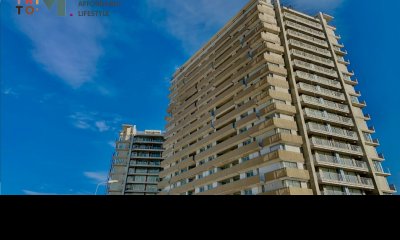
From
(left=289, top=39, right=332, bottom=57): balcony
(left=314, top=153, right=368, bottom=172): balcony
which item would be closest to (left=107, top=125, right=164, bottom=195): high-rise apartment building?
(left=289, top=39, right=332, bottom=57): balcony

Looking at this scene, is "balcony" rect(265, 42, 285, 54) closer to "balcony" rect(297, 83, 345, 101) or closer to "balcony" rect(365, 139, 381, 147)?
"balcony" rect(297, 83, 345, 101)

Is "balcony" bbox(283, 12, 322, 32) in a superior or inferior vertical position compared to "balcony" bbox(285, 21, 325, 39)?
superior

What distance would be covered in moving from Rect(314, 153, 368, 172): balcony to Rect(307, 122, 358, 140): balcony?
342 centimetres

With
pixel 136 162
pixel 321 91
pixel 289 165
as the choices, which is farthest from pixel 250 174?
pixel 136 162

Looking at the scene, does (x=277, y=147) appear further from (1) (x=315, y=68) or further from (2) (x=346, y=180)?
(1) (x=315, y=68)

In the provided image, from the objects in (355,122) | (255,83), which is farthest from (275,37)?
(355,122)

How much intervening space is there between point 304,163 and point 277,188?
5.23m

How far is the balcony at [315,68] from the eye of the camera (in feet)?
136

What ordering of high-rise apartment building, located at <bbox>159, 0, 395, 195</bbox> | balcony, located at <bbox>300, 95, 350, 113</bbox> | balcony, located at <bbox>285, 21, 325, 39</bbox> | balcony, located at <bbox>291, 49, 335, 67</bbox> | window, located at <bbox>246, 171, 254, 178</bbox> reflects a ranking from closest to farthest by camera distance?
high-rise apartment building, located at <bbox>159, 0, 395, 195</bbox> → window, located at <bbox>246, 171, 254, 178</bbox> → balcony, located at <bbox>300, 95, 350, 113</bbox> → balcony, located at <bbox>291, 49, 335, 67</bbox> → balcony, located at <bbox>285, 21, 325, 39</bbox>

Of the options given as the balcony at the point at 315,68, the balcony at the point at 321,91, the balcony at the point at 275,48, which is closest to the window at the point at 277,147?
the balcony at the point at 321,91

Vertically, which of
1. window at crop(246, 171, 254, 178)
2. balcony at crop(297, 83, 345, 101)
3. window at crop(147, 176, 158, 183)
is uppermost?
balcony at crop(297, 83, 345, 101)

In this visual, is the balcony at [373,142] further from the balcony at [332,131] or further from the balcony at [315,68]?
the balcony at [315,68]

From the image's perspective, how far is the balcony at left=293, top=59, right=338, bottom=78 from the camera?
4156 cm
